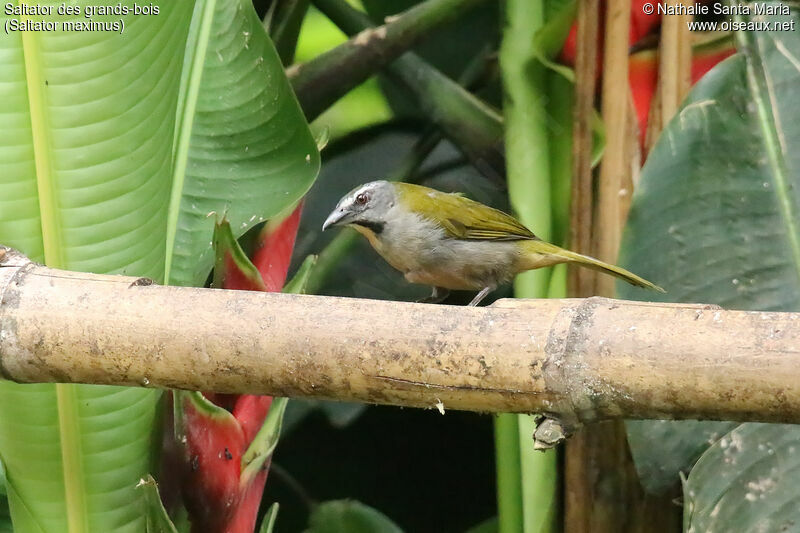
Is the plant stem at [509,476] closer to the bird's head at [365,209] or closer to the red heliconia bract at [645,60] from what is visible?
the bird's head at [365,209]

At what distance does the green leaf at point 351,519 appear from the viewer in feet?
7.07

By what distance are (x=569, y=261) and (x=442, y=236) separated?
324mm

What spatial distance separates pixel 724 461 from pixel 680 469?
0.12m

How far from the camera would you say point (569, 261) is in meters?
1.93

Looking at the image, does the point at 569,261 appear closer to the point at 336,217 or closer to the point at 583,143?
the point at 583,143

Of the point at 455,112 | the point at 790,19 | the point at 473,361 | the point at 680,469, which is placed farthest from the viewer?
the point at 455,112

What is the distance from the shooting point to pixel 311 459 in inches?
108

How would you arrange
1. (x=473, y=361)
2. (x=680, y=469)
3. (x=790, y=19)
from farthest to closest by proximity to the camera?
(x=790, y=19), (x=680, y=469), (x=473, y=361)

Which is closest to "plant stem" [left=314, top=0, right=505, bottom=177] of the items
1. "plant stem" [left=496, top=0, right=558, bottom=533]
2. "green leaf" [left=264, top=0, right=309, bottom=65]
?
"green leaf" [left=264, top=0, right=309, bottom=65]

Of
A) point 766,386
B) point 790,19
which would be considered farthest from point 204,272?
point 790,19

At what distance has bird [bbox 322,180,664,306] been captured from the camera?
2.03m

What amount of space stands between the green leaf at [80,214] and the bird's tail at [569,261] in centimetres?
84

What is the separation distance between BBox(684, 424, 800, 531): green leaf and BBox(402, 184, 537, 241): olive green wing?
643mm

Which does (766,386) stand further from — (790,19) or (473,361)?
(790,19)
